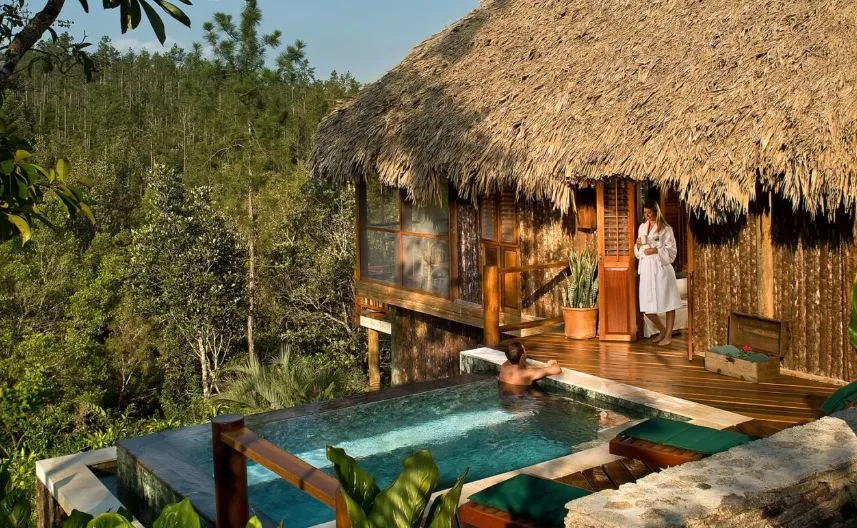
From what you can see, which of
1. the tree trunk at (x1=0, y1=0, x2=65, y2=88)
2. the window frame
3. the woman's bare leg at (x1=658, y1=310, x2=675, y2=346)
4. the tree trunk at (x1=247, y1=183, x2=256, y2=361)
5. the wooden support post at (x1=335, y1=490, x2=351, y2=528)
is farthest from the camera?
the tree trunk at (x1=247, y1=183, x2=256, y2=361)

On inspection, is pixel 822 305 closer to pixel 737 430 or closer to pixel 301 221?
pixel 737 430

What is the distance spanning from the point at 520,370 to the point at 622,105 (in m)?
2.59

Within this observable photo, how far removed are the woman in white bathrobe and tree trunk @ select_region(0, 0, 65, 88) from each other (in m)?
5.98

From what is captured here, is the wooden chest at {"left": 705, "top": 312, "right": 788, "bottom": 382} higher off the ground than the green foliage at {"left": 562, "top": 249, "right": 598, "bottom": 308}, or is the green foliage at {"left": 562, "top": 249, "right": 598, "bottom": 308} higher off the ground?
the green foliage at {"left": 562, "top": 249, "right": 598, "bottom": 308}

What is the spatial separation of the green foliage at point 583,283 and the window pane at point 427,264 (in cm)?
227

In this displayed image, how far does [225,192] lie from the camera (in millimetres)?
23219

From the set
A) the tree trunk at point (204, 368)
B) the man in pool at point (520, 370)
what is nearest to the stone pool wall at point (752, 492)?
the man in pool at point (520, 370)

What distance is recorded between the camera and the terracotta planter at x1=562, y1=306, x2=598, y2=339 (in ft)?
29.1

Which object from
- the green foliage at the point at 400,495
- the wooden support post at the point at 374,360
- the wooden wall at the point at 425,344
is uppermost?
the green foliage at the point at 400,495

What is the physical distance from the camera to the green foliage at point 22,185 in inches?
109

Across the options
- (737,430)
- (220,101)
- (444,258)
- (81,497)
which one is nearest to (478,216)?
(444,258)

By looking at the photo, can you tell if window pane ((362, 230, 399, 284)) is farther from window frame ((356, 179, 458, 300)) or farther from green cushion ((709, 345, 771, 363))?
green cushion ((709, 345, 771, 363))

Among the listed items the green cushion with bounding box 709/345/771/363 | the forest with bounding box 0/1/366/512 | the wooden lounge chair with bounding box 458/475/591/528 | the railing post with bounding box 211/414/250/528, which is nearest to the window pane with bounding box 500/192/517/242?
the green cushion with bounding box 709/345/771/363

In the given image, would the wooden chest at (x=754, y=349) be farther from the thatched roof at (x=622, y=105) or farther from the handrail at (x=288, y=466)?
the handrail at (x=288, y=466)
